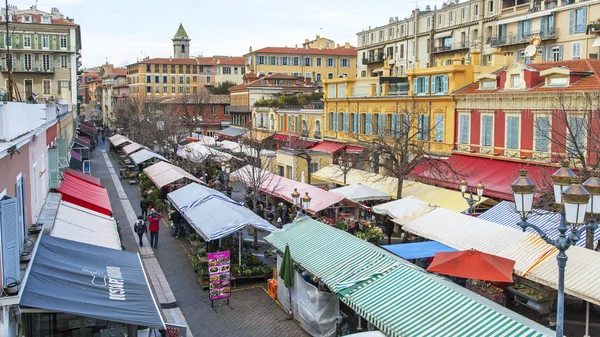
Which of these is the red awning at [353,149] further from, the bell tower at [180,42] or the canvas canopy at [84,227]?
the bell tower at [180,42]

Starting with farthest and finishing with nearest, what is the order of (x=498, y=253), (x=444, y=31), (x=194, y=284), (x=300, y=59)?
(x=300, y=59) → (x=444, y=31) → (x=194, y=284) → (x=498, y=253)

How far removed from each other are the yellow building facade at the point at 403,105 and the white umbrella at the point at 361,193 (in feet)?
11.6

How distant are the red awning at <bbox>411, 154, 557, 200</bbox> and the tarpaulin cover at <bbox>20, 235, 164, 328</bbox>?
17656 mm

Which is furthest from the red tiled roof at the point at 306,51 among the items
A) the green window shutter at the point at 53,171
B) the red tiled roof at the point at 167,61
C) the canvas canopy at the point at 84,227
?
the canvas canopy at the point at 84,227

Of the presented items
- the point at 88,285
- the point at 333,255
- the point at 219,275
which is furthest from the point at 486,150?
the point at 88,285

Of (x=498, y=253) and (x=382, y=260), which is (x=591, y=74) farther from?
(x=382, y=260)

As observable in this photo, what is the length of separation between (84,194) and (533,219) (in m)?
15.6

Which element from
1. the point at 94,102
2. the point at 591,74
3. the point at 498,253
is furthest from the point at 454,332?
the point at 94,102

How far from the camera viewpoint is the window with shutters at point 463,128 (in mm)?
32062

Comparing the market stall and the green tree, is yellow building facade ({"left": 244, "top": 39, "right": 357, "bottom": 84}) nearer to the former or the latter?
the green tree

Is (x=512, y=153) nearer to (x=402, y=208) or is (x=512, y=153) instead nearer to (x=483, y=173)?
(x=483, y=173)

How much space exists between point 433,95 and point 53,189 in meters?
22.2

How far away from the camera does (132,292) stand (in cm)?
1148

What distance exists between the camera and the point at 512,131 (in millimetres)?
28734
